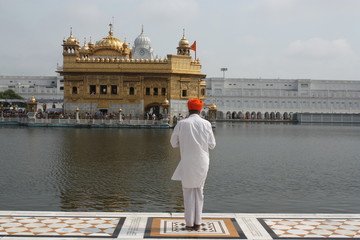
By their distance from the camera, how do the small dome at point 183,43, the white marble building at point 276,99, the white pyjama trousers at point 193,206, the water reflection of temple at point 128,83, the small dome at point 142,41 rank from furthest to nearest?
the white marble building at point 276,99 < the small dome at point 142,41 < the small dome at point 183,43 < the water reflection of temple at point 128,83 < the white pyjama trousers at point 193,206

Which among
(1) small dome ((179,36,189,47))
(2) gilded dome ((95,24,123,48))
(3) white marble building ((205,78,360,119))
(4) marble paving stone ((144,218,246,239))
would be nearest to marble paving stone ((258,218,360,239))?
(4) marble paving stone ((144,218,246,239))

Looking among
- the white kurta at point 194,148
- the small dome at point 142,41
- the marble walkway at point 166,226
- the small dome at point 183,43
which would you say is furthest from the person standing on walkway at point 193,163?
the small dome at point 142,41

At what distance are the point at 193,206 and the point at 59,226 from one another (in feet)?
Result: 7.16

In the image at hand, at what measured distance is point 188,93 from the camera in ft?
179

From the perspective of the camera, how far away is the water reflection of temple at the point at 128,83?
53625mm

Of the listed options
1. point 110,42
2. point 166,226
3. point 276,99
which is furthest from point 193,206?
point 276,99

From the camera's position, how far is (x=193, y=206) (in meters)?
7.25

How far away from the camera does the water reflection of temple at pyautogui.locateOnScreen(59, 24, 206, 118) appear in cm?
5362

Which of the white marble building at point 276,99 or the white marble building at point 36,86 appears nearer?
the white marble building at point 36,86

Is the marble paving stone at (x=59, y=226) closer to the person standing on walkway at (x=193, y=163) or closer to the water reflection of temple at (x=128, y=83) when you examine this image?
the person standing on walkway at (x=193, y=163)

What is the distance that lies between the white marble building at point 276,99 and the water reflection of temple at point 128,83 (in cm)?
6706

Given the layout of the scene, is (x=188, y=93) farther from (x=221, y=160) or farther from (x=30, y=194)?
(x=30, y=194)

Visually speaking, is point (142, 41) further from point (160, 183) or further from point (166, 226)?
point (166, 226)

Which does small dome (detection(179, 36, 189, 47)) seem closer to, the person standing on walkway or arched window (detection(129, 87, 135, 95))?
arched window (detection(129, 87, 135, 95))
